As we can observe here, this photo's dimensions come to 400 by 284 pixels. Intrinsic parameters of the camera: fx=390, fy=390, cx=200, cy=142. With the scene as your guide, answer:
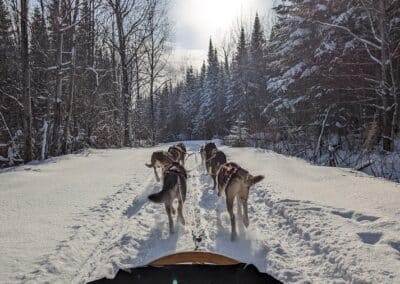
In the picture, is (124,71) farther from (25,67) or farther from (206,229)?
(206,229)

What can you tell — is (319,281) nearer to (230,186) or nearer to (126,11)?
(230,186)

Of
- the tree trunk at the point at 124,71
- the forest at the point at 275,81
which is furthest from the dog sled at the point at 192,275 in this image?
the tree trunk at the point at 124,71

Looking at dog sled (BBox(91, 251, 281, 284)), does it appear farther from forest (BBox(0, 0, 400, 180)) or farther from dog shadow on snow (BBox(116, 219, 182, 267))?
forest (BBox(0, 0, 400, 180))

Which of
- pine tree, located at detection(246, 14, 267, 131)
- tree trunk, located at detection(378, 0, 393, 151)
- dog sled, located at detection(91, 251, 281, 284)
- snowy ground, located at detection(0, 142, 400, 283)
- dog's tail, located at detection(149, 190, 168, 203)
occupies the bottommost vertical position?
snowy ground, located at detection(0, 142, 400, 283)

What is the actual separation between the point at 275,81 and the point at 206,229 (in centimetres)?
1591

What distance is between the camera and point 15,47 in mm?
25844

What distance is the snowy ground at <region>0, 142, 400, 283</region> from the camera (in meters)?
4.53

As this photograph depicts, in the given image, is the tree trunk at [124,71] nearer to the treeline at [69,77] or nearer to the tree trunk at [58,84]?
the treeline at [69,77]

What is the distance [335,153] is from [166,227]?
11.2 m

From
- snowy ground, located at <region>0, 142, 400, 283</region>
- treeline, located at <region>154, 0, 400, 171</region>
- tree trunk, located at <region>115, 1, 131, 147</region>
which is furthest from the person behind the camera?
tree trunk, located at <region>115, 1, 131, 147</region>

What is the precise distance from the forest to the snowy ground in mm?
5849

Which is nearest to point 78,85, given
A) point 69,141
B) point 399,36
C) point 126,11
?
point 69,141

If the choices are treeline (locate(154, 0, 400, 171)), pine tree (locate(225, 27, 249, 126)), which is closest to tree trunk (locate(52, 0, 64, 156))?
treeline (locate(154, 0, 400, 171))

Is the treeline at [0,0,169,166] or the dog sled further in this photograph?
the treeline at [0,0,169,166]
